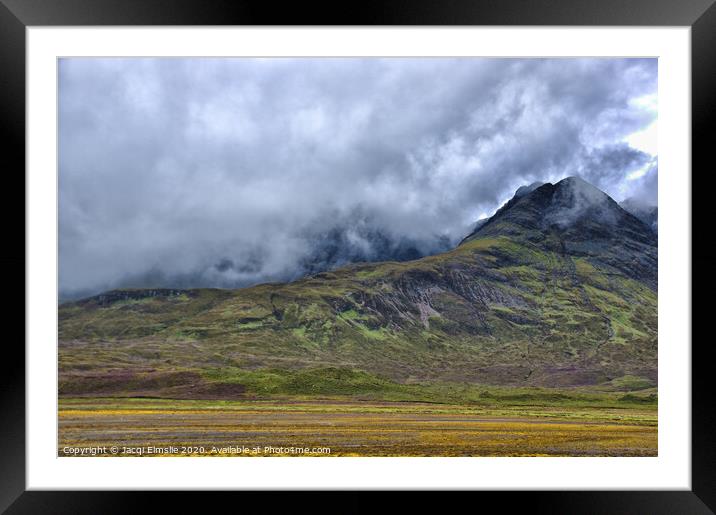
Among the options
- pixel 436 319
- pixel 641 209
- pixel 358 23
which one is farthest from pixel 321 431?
pixel 641 209

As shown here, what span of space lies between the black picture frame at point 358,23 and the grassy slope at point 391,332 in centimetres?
5556

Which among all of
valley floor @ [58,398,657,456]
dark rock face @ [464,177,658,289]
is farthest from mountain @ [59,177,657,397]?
valley floor @ [58,398,657,456]

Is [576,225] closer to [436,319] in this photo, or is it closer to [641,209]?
[641,209]

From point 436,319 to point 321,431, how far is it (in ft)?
219

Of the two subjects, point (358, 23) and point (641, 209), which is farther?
point (641, 209)

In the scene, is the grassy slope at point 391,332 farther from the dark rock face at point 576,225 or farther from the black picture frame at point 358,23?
the black picture frame at point 358,23

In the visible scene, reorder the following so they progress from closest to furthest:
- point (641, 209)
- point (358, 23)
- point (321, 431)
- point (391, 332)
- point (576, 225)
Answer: point (358, 23) < point (321, 431) < point (391, 332) < point (576, 225) < point (641, 209)

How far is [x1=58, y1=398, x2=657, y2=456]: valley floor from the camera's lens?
23.0 metres

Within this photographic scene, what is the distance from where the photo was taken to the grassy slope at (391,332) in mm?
67562

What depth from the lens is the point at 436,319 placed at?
96.9 meters

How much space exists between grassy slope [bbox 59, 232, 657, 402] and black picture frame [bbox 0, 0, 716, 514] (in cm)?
5556

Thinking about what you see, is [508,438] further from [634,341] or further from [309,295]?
[309,295]

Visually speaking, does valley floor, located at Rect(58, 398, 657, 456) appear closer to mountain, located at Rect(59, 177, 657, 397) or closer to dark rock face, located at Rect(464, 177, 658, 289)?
mountain, located at Rect(59, 177, 657, 397)

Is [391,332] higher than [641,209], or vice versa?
[641,209]
